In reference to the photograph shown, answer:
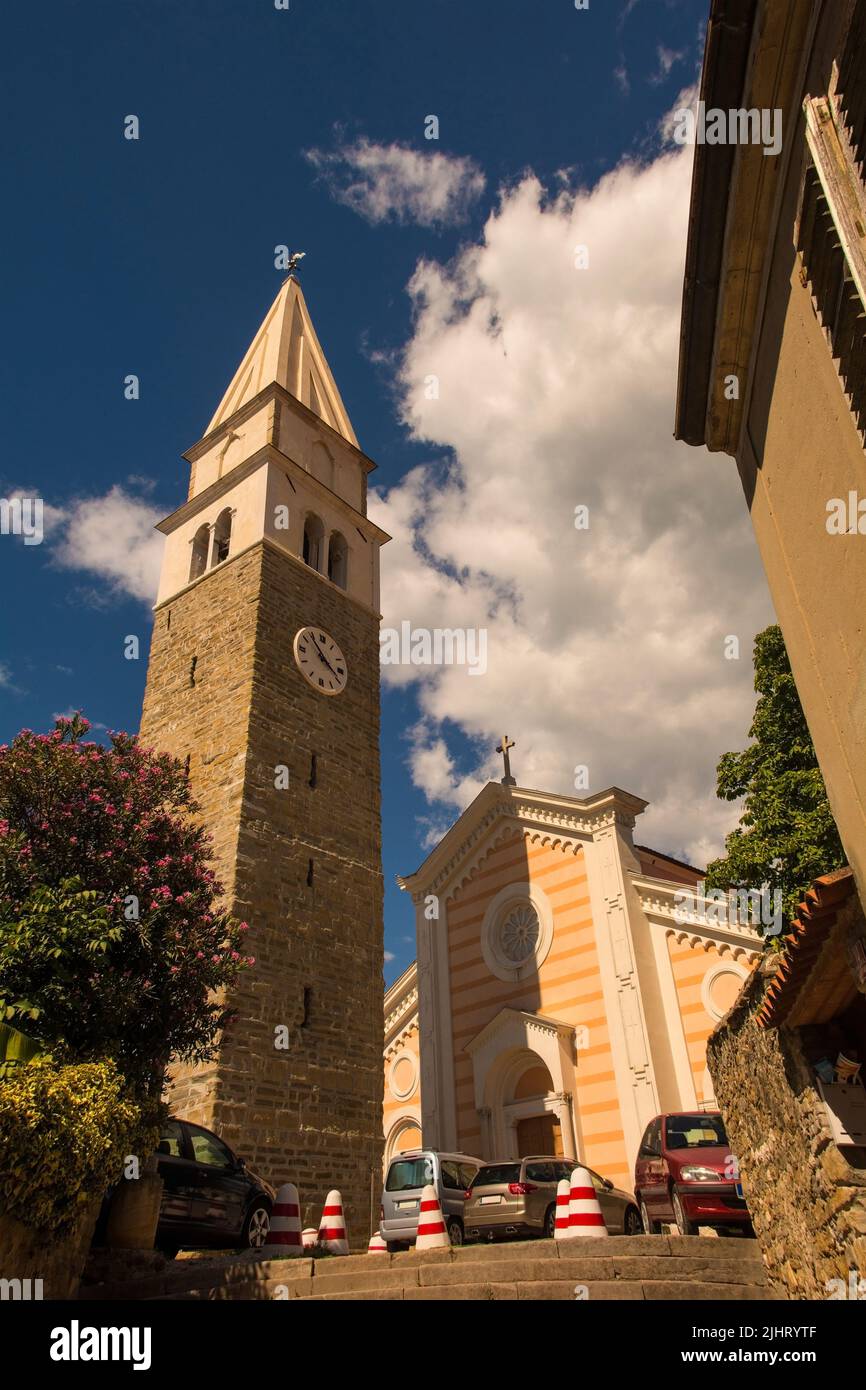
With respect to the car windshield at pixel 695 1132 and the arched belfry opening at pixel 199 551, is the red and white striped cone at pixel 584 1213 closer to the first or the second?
the car windshield at pixel 695 1132

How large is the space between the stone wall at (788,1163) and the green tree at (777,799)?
4.39 m

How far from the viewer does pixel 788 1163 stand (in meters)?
6.93

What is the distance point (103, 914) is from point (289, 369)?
759 inches

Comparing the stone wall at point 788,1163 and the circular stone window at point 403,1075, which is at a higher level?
the circular stone window at point 403,1075

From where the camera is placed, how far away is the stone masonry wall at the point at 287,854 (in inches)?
565

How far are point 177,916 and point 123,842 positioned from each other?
1233 millimetres

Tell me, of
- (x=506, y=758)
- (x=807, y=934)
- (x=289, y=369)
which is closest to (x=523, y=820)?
(x=506, y=758)

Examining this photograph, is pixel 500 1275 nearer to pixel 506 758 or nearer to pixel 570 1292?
pixel 570 1292

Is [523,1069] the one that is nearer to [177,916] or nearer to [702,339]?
[177,916]

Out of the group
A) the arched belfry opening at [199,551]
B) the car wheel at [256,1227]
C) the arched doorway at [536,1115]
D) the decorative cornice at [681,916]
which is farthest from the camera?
the arched belfry opening at [199,551]

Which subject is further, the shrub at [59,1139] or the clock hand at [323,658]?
the clock hand at [323,658]

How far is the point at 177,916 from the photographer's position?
11477 millimetres

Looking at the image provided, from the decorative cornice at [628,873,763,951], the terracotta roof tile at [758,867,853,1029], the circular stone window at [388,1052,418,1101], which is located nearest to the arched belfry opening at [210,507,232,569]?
the decorative cornice at [628,873,763,951]

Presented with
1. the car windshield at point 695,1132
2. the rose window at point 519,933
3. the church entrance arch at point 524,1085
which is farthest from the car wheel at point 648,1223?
the rose window at point 519,933
